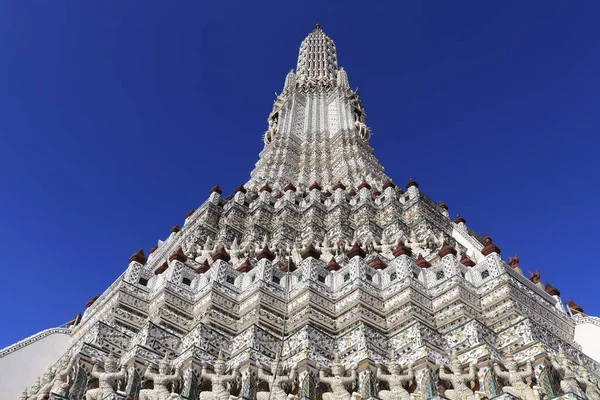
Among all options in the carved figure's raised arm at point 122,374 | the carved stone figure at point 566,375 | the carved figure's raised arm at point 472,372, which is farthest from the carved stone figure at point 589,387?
the carved figure's raised arm at point 122,374

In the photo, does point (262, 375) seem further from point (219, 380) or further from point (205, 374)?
point (205, 374)

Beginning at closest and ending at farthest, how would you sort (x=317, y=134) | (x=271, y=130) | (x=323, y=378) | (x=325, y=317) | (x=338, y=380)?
(x=338, y=380), (x=323, y=378), (x=325, y=317), (x=317, y=134), (x=271, y=130)

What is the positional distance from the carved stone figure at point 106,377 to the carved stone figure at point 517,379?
646cm

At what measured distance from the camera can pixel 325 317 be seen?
13.2 meters

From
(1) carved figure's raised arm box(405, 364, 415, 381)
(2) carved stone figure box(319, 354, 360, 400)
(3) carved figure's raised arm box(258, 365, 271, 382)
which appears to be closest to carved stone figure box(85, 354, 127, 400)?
(3) carved figure's raised arm box(258, 365, 271, 382)

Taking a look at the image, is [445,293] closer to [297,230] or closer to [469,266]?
[469,266]

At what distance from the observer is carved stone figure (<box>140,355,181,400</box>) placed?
383 inches

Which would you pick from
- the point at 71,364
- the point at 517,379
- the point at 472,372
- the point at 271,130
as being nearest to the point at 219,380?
the point at 71,364

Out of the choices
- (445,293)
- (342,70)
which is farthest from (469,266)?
(342,70)

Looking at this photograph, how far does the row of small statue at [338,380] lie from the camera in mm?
9766

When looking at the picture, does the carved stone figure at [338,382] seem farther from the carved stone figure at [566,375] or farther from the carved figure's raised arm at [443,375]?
the carved stone figure at [566,375]

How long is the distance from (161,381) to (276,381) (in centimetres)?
194

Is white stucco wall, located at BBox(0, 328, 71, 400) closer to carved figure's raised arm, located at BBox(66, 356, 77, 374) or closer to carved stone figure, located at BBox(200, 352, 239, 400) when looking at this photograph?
carved figure's raised arm, located at BBox(66, 356, 77, 374)

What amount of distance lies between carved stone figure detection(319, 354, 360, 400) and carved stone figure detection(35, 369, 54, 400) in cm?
500
